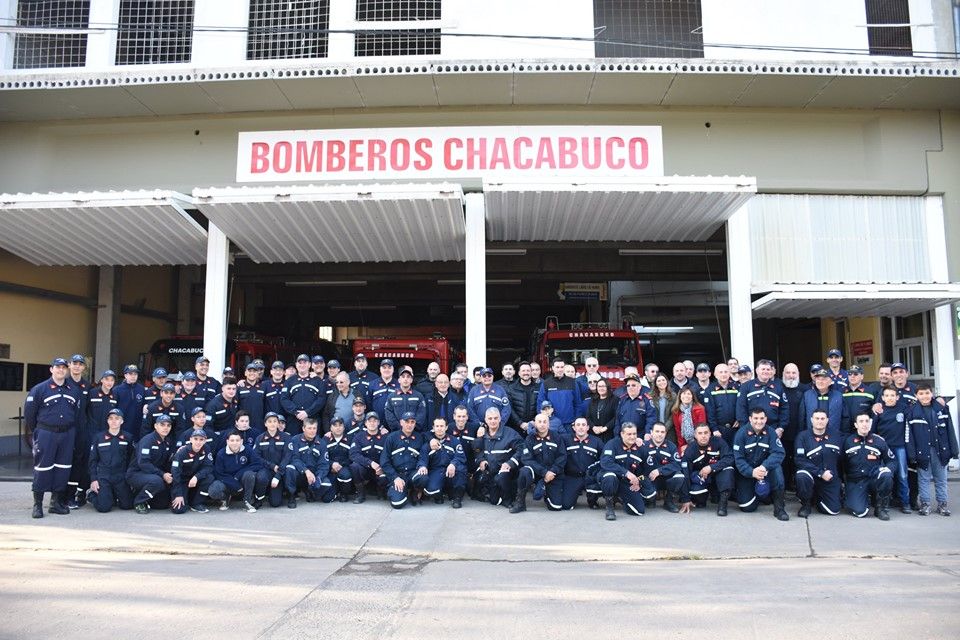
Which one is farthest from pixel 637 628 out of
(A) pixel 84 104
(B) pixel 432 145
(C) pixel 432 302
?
(C) pixel 432 302

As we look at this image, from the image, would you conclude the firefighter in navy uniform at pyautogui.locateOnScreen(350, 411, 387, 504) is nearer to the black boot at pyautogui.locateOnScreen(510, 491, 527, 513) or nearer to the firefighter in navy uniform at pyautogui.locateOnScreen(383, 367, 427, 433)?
the firefighter in navy uniform at pyautogui.locateOnScreen(383, 367, 427, 433)

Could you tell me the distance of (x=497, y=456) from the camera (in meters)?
8.44

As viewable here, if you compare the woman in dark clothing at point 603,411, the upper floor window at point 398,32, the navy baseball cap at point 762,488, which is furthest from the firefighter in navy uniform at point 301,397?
the upper floor window at point 398,32

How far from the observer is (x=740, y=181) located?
33.6 feet

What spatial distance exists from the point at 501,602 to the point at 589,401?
13.9 feet

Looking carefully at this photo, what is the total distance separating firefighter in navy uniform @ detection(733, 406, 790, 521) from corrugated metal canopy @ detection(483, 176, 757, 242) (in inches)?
141

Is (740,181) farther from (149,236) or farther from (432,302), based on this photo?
(432,302)

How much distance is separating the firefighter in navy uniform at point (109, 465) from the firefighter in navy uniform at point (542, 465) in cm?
446

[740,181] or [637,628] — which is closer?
[637,628]

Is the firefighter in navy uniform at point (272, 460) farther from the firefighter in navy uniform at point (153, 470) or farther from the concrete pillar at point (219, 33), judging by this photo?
the concrete pillar at point (219, 33)

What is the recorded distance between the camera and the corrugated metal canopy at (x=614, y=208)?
33.9 feet

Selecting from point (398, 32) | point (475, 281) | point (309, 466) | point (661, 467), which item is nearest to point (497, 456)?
point (661, 467)

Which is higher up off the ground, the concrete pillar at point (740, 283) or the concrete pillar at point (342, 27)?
the concrete pillar at point (342, 27)

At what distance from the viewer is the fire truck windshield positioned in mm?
12266
